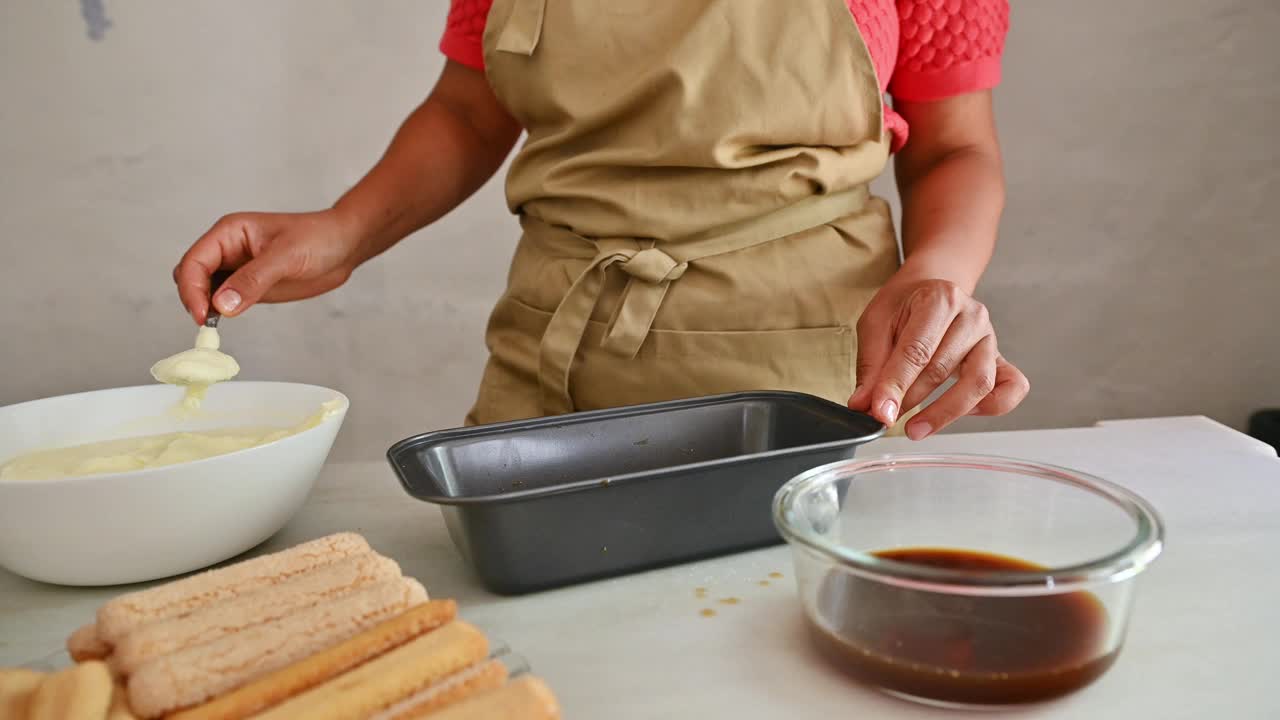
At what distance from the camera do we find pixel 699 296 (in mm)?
991

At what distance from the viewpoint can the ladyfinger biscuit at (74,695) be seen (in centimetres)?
41

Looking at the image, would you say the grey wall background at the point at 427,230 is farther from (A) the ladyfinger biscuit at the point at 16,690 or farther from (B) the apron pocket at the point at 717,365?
Result: (A) the ladyfinger biscuit at the point at 16,690

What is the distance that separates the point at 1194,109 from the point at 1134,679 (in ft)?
5.95

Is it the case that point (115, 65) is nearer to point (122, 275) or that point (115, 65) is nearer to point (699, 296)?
point (122, 275)

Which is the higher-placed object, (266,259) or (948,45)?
(948,45)

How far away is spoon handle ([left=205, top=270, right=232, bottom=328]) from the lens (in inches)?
33.4

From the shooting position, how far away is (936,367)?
29.3 inches

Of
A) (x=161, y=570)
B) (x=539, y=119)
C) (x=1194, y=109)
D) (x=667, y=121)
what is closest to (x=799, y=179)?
(x=667, y=121)

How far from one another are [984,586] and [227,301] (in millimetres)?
654

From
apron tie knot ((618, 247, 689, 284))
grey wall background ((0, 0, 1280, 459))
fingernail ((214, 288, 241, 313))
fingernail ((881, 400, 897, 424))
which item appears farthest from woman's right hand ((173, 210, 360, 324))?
grey wall background ((0, 0, 1280, 459))

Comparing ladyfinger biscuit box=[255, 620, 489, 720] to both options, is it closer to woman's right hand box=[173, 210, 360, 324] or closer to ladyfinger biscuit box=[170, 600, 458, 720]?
ladyfinger biscuit box=[170, 600, 458, 720]

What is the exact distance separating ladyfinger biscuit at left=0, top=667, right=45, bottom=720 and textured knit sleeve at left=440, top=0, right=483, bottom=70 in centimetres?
83

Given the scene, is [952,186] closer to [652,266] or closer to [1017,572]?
[652,266]

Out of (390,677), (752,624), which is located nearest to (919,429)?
(752,624)
